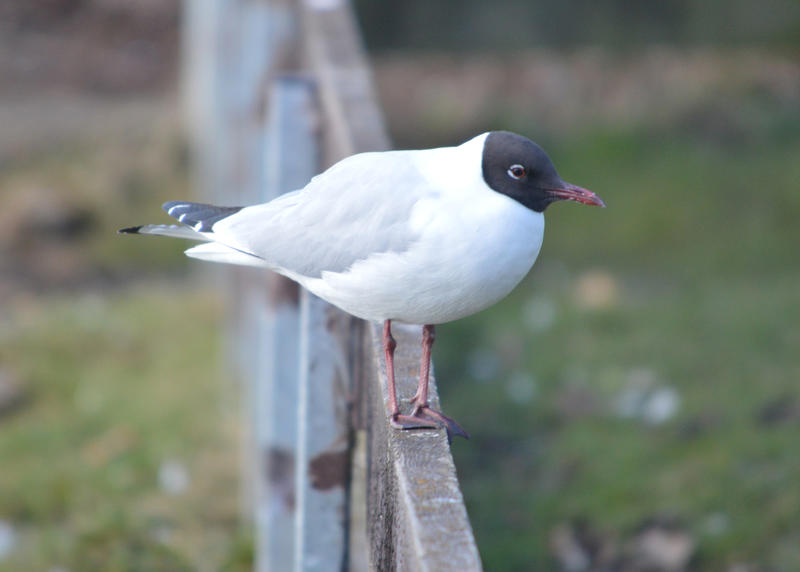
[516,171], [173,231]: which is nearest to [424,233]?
[516,171]

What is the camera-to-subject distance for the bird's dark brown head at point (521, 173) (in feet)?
6.47

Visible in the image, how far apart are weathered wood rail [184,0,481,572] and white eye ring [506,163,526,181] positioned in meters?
0.44

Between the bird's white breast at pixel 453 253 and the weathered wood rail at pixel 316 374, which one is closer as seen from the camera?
the weathered wood rail at pixel 316 374

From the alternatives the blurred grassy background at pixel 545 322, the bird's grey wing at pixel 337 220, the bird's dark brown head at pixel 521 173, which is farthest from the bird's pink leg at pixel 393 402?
the blurred grassy background at pixel 545 322

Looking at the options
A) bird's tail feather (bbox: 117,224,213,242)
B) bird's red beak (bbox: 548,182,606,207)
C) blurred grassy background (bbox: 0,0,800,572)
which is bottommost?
blurred grassy background (bbox: 0,0,800,572)

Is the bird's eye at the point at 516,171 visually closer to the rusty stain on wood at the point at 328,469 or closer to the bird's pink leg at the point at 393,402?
the bird's pink leg at the point at 393,402

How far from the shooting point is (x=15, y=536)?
4293mm

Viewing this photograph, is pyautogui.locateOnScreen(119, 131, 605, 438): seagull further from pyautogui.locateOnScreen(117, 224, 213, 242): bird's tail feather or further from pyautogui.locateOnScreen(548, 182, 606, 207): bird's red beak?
pyautogui.locateOnScreen(117, 224, 213, 242): bird's tail feather

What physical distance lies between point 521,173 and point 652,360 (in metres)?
2.97

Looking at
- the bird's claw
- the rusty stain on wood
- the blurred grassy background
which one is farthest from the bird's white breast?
the blurred grassy background

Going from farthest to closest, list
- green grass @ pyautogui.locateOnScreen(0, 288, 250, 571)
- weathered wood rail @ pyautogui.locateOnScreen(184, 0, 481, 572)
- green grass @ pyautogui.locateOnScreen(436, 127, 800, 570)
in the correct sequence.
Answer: green grass @ pyautogui.locateOnScreen(0, 288, 250, 571)
green grass @ pyautogui.locateOnScreen(436, 127, 800, 570)
weathered wood rail @ pyautogui.locateOnScreen(184, 0, 481, 572)

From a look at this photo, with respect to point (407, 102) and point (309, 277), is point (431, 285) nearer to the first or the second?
point (309, 277)

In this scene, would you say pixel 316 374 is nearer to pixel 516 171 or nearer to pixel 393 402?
pixel 393 402

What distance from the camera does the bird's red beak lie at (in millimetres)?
1997
